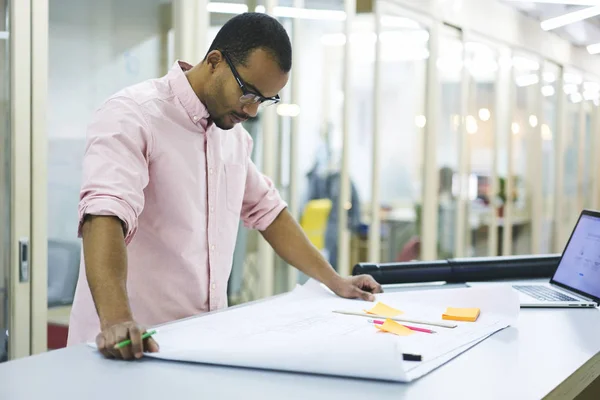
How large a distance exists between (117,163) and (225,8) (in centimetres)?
280

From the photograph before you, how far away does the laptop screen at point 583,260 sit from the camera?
6.32 ft

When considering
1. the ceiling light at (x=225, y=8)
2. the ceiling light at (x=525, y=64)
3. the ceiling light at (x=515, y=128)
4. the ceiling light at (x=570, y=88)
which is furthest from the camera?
the ceiling light at (x=570, y=88)

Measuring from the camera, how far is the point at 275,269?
4480mm

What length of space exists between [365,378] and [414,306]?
2.04ft

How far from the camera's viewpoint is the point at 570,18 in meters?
7.60

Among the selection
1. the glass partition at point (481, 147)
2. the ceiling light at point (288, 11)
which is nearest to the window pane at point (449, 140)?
the glass partition at point (481, 147)

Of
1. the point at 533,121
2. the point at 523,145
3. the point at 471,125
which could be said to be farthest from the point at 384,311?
the point at 533,121

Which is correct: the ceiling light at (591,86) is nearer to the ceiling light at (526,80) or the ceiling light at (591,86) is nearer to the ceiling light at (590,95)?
the ceiling light at (590,95)

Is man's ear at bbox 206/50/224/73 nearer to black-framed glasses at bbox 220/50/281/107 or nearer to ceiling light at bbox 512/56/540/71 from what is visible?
black-framed glasses at bbox 220/50/281/107

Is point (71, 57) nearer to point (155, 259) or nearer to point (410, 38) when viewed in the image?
point (155, 259)

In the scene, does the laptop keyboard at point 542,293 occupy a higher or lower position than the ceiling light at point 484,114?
lower

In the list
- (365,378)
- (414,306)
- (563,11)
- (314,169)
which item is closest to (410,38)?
(314,169)

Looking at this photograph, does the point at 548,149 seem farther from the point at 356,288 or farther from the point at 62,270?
the point at 356,288

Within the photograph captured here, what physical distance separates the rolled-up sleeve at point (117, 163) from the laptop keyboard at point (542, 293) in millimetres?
1114
